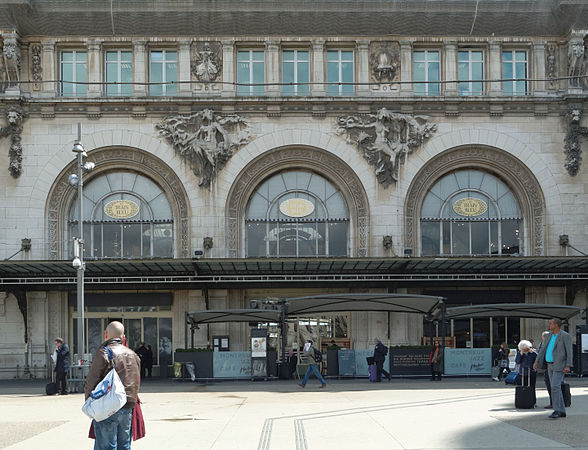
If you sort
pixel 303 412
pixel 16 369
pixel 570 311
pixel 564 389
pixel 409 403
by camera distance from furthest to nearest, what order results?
pixel 16 369
pixel 570 311
pixel 409 403
pixel 303 412
pixel 564 389

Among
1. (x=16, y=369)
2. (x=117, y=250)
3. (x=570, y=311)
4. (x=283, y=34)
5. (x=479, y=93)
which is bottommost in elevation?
(x=16, y=369)

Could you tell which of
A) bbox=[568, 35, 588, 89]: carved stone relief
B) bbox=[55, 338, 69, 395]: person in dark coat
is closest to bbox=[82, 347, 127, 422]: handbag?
bbox=[55, 338, 69, 395]: person in dark coat

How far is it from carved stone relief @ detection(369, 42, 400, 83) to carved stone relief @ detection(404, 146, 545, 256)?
3871 mm

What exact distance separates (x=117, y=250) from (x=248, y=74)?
9029 millimetres

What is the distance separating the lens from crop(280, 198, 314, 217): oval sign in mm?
36812

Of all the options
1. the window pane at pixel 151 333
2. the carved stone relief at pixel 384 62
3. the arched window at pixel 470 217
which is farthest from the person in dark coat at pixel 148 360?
the carved stone relief at pixel 384 62

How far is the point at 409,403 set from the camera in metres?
21.0

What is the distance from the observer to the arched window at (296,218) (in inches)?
1449

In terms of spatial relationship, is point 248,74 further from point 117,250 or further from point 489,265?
point 489,265

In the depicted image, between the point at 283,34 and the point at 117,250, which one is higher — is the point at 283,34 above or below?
above

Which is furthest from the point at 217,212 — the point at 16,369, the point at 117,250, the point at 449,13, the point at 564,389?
the point at 564,389

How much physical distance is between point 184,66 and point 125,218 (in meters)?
6.68

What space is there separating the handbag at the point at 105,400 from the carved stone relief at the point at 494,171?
27406 mm

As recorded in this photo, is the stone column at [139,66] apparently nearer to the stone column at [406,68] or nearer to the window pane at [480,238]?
the stone column at [406,68]
